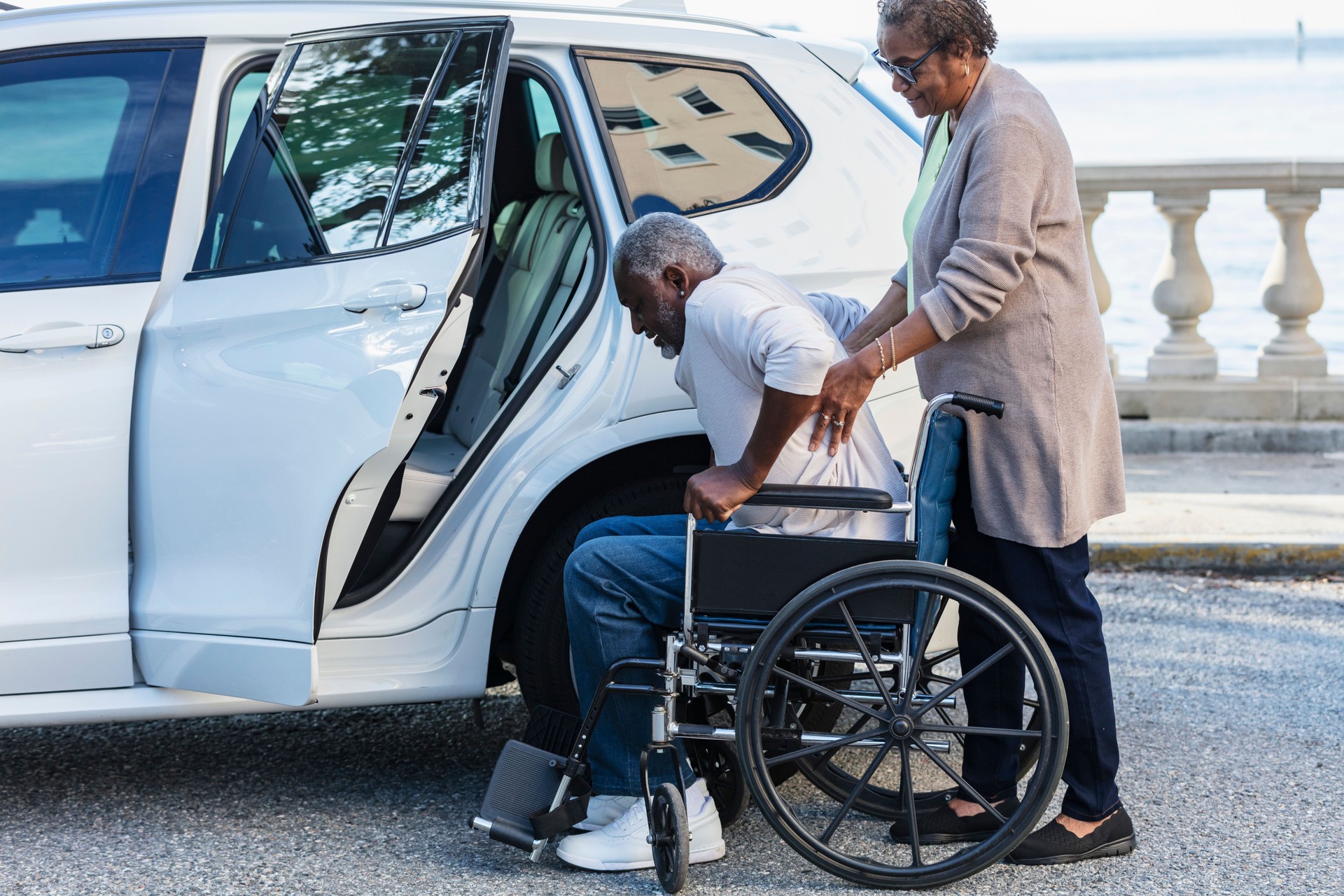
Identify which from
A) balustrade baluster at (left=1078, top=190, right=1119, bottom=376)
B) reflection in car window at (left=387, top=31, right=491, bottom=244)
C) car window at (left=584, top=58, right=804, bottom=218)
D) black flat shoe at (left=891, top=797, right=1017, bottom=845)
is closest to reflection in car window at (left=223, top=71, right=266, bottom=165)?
reflection in car window at (left=387, top=31, right=491, bottom=244)

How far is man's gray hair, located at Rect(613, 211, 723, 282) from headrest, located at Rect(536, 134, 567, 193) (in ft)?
2.86

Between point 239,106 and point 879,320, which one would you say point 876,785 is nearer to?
point 879,320

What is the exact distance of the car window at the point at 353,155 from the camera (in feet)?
9.77

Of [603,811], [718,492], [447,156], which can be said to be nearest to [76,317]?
[447,156]

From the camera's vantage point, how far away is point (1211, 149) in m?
23.3

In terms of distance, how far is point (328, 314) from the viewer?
2900 mm

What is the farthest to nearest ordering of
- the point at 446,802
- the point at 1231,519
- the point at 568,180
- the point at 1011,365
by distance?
1. the point at 1231,519
2. the point at 568,180
3. the point at 446,802
4. the point at 1011,365

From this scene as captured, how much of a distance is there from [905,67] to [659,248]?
0.61 m

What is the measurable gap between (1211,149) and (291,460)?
23189mm

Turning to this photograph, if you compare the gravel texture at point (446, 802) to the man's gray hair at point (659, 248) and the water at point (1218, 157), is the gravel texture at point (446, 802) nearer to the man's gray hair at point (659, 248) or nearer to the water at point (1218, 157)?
the man's gray hair at point (659, 248)

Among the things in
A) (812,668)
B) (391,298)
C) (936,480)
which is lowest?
(812,668)

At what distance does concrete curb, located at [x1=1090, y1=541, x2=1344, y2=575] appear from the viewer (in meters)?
5.06

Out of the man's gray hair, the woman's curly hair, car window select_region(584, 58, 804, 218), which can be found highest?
the woman's curly hair

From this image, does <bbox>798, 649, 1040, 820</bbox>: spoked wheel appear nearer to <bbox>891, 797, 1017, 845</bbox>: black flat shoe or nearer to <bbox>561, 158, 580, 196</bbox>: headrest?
<bbox>891, 797, 1017, 845</bbox>: black flat shoe
